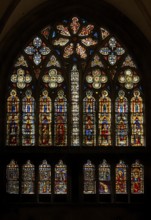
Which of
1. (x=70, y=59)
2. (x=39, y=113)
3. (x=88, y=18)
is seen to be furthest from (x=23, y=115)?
(x=88, y=18)

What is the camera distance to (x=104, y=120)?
57.0ft

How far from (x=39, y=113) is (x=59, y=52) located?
5.48 ft

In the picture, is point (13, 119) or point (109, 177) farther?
point (13, 119)

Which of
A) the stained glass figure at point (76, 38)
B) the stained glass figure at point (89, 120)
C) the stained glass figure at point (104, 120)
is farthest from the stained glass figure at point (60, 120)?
the stained glass figure at point (76, 38)

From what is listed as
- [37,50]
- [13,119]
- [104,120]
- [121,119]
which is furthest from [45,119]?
[121,119]

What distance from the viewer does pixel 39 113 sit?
17422 mm

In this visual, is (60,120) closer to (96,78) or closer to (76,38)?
(96,78)

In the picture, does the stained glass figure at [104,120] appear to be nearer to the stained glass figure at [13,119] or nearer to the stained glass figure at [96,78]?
the stained glass figure at [96,78]

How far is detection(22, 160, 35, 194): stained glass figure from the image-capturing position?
17094 millimetres

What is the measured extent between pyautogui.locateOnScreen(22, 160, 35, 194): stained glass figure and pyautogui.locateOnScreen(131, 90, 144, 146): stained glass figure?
2.59 meters

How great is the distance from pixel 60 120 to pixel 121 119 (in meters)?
1.54

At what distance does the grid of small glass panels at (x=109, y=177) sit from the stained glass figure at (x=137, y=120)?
0.54 m

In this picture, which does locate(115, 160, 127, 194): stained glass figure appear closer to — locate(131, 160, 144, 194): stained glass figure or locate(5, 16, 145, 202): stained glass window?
locate(5, 16, 145, 202): stained glass window

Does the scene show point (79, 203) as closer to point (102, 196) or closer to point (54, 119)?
point (102, 196)
